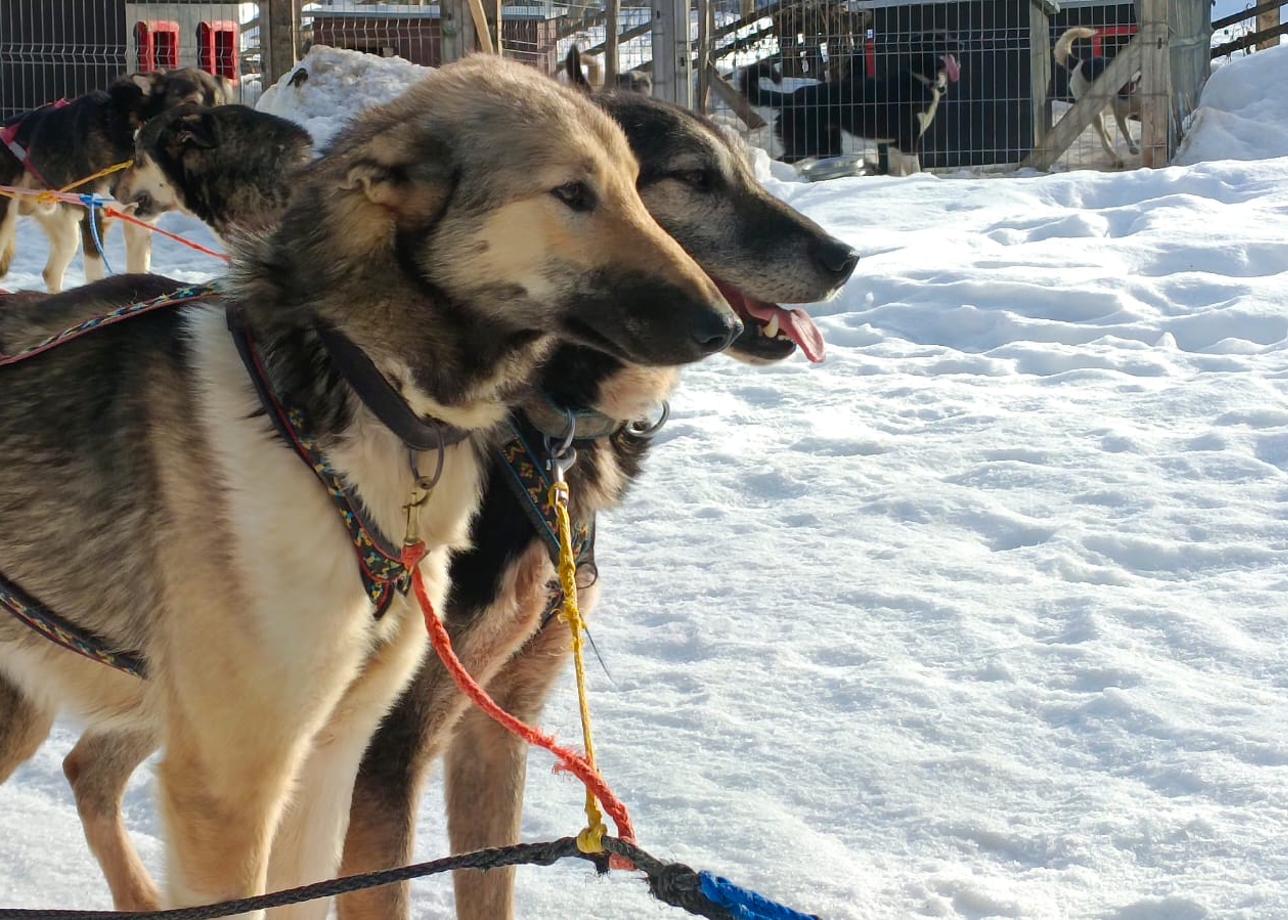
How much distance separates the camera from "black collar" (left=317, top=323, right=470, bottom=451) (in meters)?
2.09

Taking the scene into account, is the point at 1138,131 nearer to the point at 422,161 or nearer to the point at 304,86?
the point at 304,86

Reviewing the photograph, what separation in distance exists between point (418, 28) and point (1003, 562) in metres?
11.8

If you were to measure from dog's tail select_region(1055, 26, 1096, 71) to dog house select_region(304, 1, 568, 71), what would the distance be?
479cm

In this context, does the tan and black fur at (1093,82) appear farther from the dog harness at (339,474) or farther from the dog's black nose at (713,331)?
the dog's black nose at (713,331)

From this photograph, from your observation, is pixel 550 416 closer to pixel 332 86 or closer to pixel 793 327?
pixel 793 327

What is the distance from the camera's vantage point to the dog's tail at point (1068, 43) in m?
13.3

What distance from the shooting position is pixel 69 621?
2262 mm

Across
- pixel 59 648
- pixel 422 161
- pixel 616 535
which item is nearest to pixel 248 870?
pixel 59 648

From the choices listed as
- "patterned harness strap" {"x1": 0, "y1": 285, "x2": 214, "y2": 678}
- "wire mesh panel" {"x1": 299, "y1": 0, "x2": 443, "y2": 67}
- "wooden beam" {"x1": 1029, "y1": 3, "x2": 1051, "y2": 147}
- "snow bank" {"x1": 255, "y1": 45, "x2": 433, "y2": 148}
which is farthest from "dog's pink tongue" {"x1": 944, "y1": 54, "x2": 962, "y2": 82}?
"patterned harness strap" {"x1": 0, "y1": 285, "x2": 214, "y2": 678}

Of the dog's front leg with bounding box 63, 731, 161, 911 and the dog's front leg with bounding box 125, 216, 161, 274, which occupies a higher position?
the dog's front leg with bounding box 125, 216, 161, 274

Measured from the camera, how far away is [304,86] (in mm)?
10688

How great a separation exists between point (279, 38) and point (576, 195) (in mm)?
10358

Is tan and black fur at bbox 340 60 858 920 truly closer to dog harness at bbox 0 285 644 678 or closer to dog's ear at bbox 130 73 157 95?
dog harness at bbox 0 285 644 678

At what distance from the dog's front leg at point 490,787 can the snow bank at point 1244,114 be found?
10.3 meters
